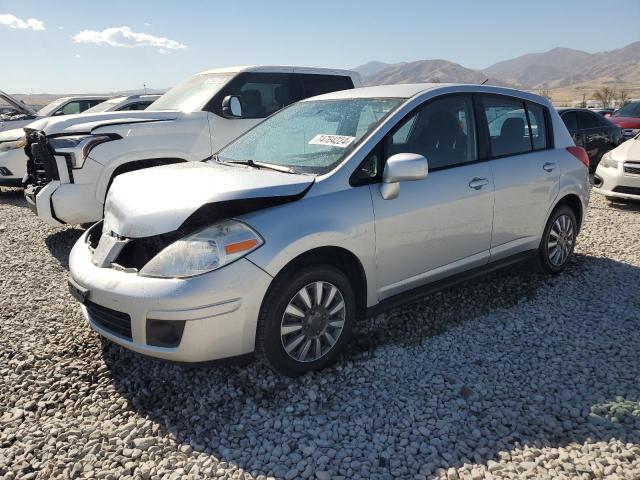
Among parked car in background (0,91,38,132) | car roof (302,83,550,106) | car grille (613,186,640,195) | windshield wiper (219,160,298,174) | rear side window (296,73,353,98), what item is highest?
rear side window (296,73,353,98)

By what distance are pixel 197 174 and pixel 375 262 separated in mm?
1329

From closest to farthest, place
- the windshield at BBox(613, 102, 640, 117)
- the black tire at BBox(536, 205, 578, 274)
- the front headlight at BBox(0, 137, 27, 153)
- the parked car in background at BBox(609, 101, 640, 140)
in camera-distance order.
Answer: the black tire at BBox(536, 205, 578, 274) → the front headlight at BBox(0, 137, 27, 153) → the parked car in background at BBox(609, 101, 640, 140) → the windshield at BBox(613, 102, 640, 117)

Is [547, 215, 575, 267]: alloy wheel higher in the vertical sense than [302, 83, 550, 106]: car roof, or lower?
lower

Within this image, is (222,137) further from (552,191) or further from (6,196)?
(6,196)

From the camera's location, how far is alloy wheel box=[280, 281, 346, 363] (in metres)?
2.95

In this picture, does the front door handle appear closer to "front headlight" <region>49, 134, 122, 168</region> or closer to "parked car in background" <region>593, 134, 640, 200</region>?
"front headlight" <region>49, 134, 122, 168</region>

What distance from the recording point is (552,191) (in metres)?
4.44

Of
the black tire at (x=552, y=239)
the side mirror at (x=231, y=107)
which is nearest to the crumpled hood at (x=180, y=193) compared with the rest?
the side mirror at (x=231, y=107)

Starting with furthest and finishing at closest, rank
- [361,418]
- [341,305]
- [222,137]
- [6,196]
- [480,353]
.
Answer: [6,196]
[222,137]
[480,353]
[341,305]
[361,418]

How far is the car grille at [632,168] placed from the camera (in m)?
7.66

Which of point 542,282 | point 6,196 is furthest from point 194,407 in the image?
point 6,196

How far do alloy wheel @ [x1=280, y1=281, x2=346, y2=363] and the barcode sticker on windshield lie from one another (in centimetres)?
97

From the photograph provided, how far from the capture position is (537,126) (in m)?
4.54

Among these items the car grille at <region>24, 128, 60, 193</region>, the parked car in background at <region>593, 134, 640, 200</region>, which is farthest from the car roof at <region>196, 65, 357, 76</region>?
the parked car in background at <region>593, 134, 640, 200</region>
